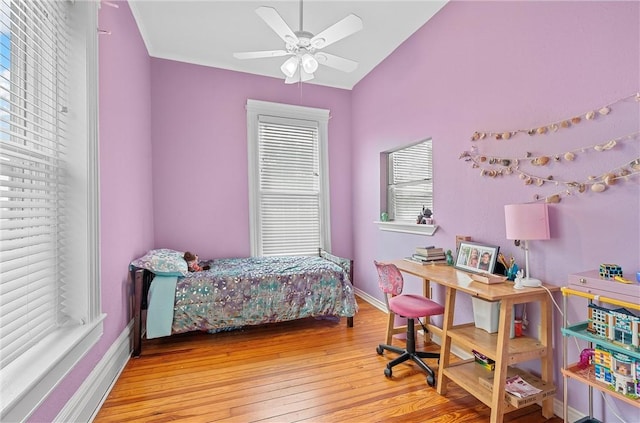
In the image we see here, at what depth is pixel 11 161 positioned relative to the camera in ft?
4.10

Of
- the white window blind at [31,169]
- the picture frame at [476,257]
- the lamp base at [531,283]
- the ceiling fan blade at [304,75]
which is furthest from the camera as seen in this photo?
the ceiling fan blade at [304,75]

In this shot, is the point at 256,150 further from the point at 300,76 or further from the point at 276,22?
the point at 276,22

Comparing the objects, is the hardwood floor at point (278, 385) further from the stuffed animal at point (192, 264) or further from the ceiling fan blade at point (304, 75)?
the ceiling fan blade at point (304, 75)

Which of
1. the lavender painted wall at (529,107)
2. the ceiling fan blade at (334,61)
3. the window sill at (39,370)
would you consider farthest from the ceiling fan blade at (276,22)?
the window sill at (39,370)

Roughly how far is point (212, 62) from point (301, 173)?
1.74 m

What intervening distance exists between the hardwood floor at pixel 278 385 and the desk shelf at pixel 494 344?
0.39m

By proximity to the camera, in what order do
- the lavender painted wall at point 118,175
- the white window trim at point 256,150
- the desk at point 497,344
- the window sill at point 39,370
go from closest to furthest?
the window sill at point 39,370 → the desk at point 497,344 → the lavender painted wall at point 118,175 → the white window trim at point 256,150

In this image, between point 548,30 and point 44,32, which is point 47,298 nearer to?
point 44,32

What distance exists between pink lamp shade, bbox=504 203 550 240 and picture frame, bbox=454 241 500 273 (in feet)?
1.06

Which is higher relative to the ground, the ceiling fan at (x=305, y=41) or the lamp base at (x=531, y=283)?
the ceiling fan at (x=305, y=41)

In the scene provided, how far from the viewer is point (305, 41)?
7.04 feet

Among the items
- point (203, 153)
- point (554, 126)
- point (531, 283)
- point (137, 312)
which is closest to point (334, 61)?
point (554, 126)

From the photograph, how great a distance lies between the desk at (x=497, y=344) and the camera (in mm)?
1606

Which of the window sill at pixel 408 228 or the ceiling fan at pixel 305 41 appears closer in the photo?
the ceiling fan at pixel 305 41
